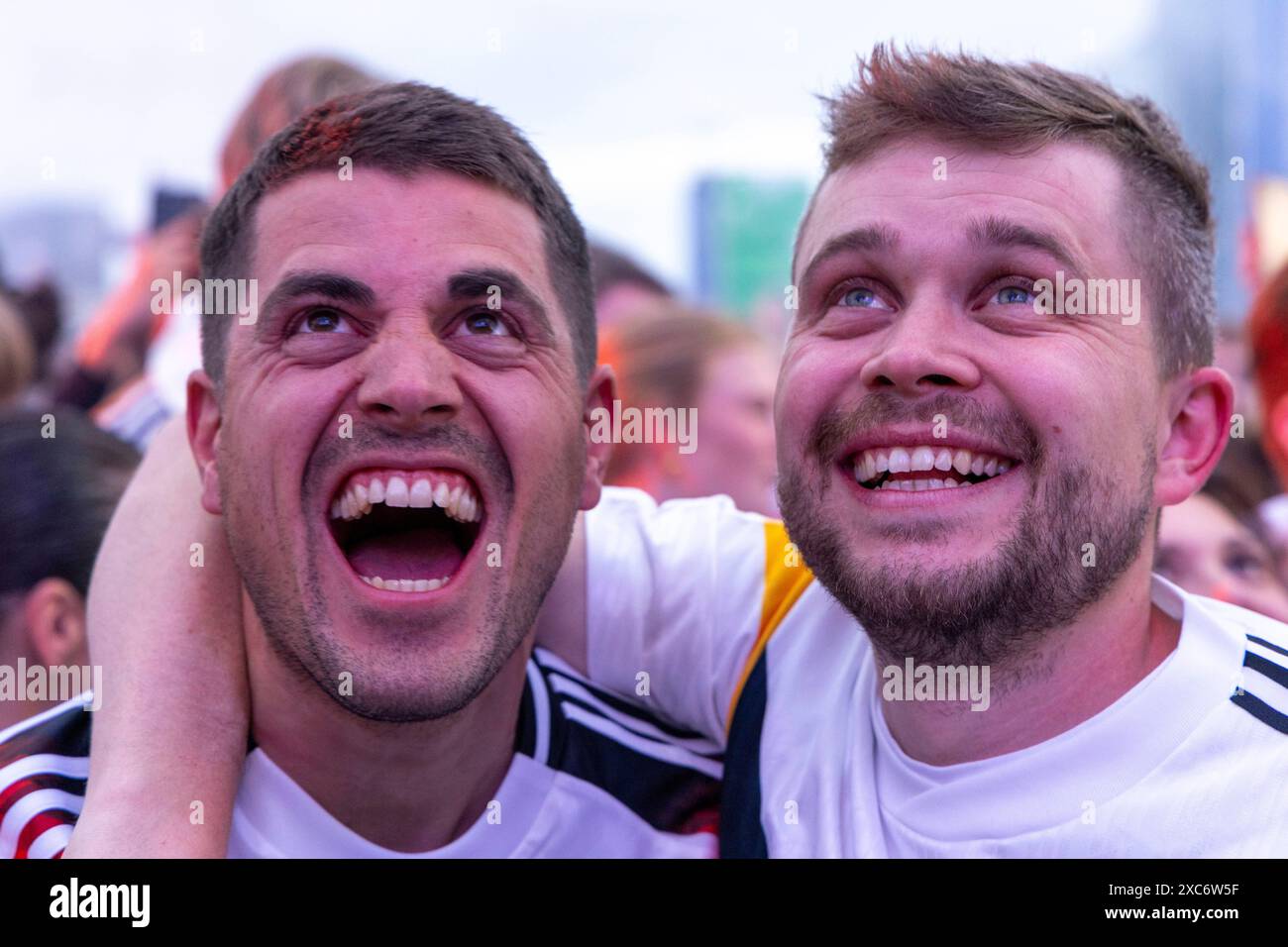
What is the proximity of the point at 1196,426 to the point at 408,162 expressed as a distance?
4.22 feet

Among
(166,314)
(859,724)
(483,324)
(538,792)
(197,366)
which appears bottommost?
(538,792)

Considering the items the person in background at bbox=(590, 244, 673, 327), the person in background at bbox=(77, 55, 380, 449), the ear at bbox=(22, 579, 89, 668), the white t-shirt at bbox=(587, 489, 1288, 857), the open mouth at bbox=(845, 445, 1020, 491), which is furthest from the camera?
the person in background at bbox=(590, 244, 673, 327)

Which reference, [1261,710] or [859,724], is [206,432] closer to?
[859,724]

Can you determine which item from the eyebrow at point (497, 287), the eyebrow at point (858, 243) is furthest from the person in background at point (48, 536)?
the eyebrow at point (858, 243)

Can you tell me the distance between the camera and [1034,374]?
1.74 metres

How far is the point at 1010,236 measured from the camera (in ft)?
5.83

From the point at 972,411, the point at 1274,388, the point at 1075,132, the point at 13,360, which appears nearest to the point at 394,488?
the point at 972,411

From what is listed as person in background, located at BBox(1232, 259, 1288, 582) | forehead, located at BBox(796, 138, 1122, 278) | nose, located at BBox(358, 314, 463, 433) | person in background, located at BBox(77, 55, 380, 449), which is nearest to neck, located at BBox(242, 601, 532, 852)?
nose, located at BBox(358, 314, 463, 433)

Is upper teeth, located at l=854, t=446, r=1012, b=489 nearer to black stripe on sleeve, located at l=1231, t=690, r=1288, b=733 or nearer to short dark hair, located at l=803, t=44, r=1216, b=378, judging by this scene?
short dark hair, located at l=803, t=44, r=1216, b=378

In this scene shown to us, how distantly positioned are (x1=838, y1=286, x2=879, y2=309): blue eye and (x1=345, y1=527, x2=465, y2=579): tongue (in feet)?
2.59

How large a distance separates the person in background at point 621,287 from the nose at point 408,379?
8.62 feet

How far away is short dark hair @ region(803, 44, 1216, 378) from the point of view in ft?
6.09

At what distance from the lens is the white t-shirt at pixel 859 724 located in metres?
1.67
